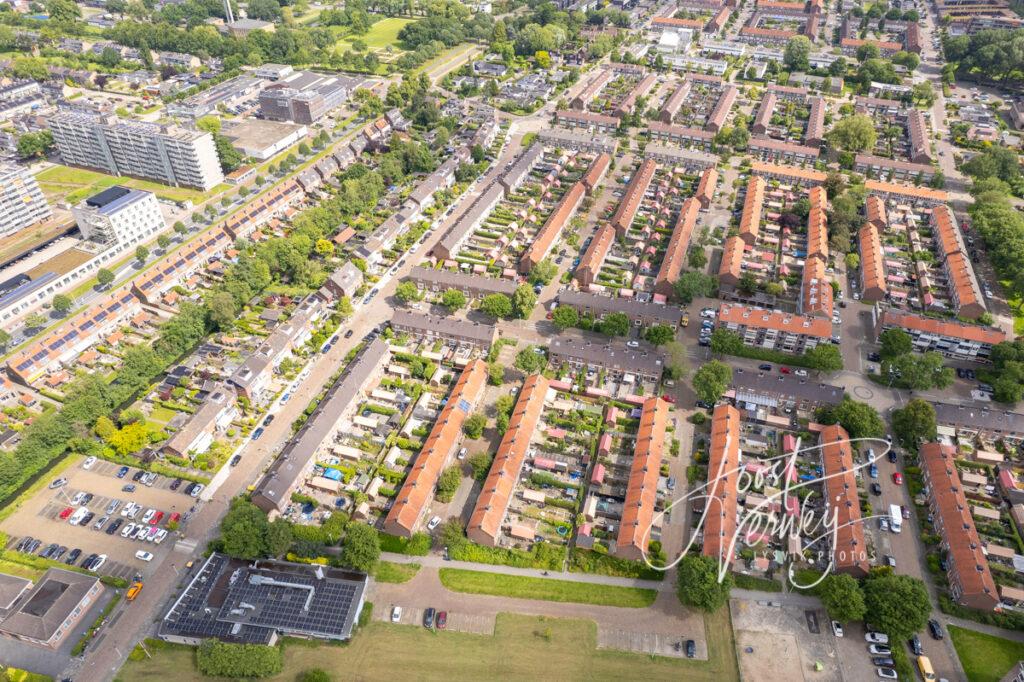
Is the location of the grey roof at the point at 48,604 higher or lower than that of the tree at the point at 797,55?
lower

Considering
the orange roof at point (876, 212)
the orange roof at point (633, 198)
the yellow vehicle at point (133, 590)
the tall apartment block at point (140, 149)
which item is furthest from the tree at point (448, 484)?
the tall apartment block at point (140, 149)

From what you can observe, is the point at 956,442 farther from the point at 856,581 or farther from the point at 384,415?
the point at 384,415

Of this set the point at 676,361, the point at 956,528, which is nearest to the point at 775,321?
the point at 676,361

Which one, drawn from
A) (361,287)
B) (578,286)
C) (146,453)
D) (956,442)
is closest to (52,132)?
(361,287)

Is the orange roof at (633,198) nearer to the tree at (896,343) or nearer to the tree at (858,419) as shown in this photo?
the tree at (896,343)

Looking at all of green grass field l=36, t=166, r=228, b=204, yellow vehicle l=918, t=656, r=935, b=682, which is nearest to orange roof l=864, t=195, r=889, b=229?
yellow vehicle l=918, t=656, r=935, b=682

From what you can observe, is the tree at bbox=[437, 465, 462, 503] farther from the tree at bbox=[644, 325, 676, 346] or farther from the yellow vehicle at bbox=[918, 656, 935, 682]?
the yellow vehicle at bbox=[918, 656, 935, 682]
